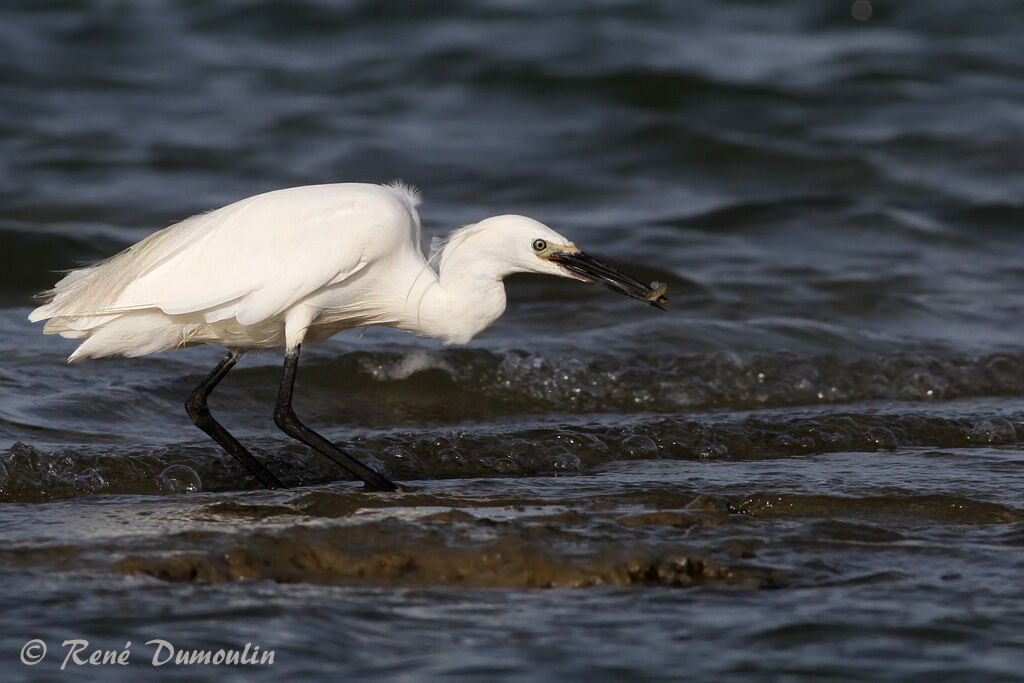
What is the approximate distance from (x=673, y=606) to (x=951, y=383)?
14.2 feet

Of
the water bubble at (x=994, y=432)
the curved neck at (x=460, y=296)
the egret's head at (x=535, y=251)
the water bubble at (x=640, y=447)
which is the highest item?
the egret's head at (x=535, y=251)

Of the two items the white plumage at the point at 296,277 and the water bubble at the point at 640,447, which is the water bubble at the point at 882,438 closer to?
the water bubble at the point at 640,447

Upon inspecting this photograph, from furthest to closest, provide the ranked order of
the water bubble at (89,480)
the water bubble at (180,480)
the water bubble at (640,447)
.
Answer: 1. the water bubble at (640,447)
2. the water bubble at (180,480)
3. the water bubble at (89,480)

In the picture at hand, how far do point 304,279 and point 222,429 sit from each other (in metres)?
1.04

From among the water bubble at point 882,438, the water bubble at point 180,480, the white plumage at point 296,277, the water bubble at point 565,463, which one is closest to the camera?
the white plumage at point 296,277

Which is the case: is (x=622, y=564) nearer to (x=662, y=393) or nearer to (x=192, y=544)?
(x=192, y=544)

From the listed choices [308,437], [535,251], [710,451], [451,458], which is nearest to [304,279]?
[308,437]

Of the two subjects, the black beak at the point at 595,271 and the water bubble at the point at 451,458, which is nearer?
the black beak at the point at 595,271

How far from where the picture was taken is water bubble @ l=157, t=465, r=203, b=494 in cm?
600

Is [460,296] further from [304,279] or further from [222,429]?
[222,429]

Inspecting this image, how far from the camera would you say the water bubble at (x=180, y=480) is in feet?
19.7

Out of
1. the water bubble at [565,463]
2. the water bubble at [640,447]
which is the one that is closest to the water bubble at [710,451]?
the water bubble at [640,447]

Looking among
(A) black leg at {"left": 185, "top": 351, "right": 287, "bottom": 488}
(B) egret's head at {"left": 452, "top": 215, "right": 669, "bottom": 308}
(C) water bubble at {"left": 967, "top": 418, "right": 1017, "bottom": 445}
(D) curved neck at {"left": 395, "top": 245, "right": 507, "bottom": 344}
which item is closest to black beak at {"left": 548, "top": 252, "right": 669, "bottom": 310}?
(B) egret's head at {"left": 452, "top": 215, "right": 669, "bottom": 308}

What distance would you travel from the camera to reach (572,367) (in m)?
7.93
